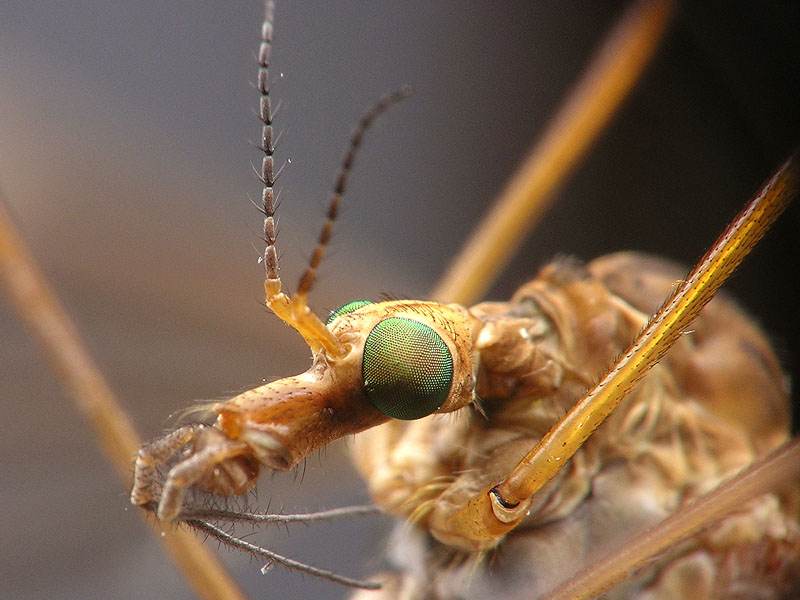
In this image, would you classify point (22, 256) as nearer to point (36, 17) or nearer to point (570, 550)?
point (36, 17)

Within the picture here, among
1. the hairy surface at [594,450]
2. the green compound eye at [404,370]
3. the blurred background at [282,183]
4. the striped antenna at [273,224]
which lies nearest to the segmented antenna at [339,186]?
→ the striped antenna at [273,224]

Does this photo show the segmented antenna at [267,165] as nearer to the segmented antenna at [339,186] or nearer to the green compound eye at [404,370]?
the segmented antenna at [339,186]

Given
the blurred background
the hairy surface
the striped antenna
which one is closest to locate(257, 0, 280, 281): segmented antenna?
the striped antenna

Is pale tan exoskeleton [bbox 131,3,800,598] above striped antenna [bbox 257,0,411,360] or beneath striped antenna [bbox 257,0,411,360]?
beneath

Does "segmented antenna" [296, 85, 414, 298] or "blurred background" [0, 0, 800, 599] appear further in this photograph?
"blurred background" [0, 0, 800, 599]

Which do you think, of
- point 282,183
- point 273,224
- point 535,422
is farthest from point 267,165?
point 282,183

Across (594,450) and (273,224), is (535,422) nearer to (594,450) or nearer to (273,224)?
(594,450)

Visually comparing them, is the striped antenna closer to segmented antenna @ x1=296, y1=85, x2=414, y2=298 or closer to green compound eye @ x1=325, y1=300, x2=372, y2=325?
segmented antenna @ x1=296, y1=85, x2=414, y2=298
